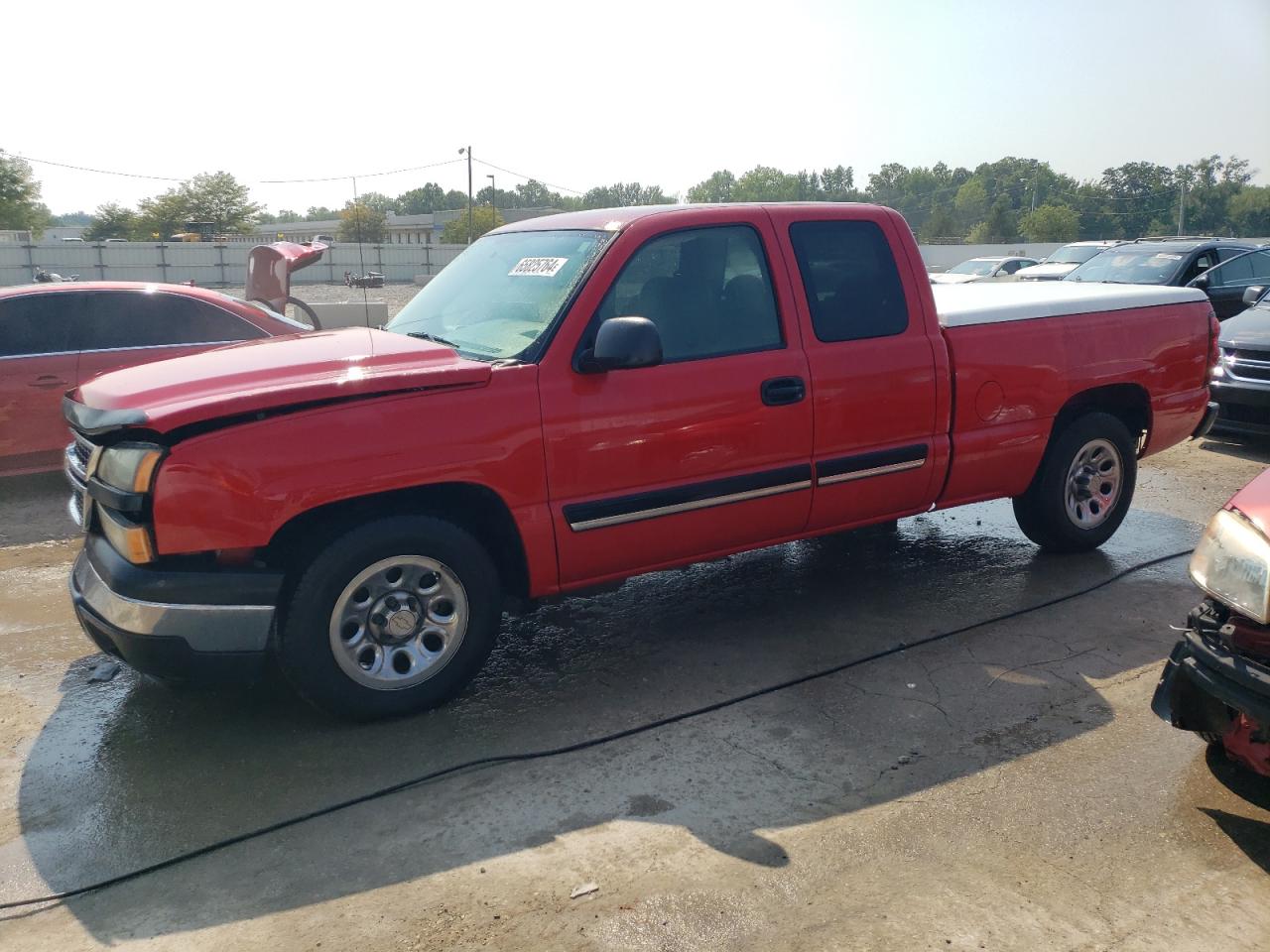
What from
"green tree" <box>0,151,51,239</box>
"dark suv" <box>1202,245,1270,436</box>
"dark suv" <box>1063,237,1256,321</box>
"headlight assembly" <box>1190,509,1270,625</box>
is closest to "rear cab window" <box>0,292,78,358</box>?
"headlight assembly" <box>1190,509,1270,625</box>

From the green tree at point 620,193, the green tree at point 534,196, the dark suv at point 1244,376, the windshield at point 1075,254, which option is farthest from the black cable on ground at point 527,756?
the green tree at point 534,196

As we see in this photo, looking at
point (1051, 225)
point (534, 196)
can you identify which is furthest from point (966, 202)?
point (534, 196)

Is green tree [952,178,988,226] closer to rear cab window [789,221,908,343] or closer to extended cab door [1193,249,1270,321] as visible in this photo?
extended cab door [1193,249,1270,321]

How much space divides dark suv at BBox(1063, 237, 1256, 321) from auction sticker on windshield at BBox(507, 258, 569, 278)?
10.5m

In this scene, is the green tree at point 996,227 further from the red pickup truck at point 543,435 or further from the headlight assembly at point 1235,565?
the headlight assembly at point 1235,565

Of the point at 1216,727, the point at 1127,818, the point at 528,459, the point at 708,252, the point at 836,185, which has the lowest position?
the point at 1127,818

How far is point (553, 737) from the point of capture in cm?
→ 400

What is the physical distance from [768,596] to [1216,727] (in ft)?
8.27

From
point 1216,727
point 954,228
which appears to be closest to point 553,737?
point 1216,727

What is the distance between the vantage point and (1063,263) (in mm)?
17859

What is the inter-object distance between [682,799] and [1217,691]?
1.69 metres

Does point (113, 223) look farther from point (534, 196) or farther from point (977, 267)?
point (977, 267)

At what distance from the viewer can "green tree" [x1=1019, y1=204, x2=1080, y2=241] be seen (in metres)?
78.8

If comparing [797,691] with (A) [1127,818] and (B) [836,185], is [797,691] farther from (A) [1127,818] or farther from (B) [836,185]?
(B) [836,185]
